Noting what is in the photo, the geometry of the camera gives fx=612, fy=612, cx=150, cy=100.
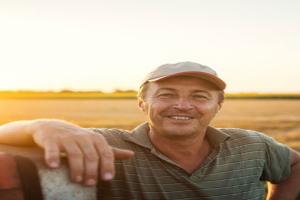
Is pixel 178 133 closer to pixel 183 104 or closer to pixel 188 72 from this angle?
pixel 183 104

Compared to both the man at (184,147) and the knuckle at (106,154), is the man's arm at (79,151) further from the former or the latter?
the man at (184,147)

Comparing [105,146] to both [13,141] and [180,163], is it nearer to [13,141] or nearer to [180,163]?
[13,141]

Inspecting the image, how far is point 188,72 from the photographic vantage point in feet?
11.3

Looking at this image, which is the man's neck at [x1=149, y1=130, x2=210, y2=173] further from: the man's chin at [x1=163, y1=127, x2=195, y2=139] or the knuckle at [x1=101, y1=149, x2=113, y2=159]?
the knuckle at [x1=101, y1=149, x2=113, y2=159]

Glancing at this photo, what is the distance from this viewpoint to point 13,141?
8.07ft

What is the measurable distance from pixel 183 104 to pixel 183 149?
1.13ft

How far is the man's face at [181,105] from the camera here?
3.54 meters

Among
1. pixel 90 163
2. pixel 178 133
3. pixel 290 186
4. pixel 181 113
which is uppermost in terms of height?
pixel 90 163

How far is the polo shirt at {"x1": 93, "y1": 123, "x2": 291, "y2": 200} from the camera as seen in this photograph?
3.51 m

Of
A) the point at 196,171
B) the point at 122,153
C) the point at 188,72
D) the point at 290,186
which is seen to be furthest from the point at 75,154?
the point at 290,186

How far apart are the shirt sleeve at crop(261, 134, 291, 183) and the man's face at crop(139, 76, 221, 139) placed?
1.76 ft

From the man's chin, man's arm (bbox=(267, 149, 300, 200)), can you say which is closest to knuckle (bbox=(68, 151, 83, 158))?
the man's chin

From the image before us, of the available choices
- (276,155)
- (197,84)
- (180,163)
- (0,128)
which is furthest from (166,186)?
(0,128)

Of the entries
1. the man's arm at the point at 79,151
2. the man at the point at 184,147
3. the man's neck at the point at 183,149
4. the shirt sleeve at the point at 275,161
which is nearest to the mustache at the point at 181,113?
the man at the point at 184,147
